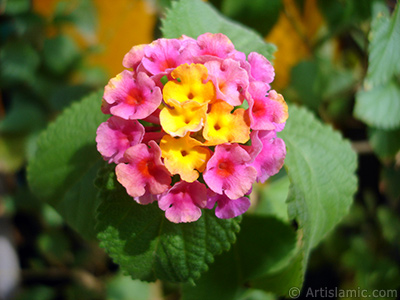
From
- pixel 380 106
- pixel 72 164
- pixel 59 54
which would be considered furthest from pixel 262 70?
pixel 59 54

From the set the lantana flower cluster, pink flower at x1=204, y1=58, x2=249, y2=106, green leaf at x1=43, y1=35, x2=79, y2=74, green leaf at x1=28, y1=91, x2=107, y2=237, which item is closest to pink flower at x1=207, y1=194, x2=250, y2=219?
the lantana flower cluster

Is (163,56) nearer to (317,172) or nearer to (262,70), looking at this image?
(262,70)

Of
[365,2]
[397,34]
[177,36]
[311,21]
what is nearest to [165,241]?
[177,36]

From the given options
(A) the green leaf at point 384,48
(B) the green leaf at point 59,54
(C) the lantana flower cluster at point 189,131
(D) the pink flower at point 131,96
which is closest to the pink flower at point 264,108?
(C) the lantana flower cluster at point 189,131

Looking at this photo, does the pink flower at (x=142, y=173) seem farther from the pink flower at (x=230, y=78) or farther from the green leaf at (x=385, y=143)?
the green leaf at (x=385, y=143)

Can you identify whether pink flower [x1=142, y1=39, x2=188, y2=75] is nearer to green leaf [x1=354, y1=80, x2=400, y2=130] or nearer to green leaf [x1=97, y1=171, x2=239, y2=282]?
green leaf [x1=97, y1=171, x2=239, y2=282]
